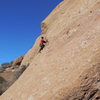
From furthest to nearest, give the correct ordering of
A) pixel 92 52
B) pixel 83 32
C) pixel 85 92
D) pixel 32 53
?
1. pixel 32 53
2. pixel 83 32
3. pixel 92 52
4. pixel 85 92

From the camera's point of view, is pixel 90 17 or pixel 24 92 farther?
pixel 90 17

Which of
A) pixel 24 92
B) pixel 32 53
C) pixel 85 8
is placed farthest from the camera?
pixel 32 53

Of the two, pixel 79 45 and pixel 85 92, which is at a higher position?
pixel 79 45

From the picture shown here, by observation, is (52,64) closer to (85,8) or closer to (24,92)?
(24,92)

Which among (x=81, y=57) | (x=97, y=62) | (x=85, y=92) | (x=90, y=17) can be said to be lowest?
(x=85, y=92)

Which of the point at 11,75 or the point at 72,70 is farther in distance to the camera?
the point at 11,75

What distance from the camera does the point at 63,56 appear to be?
1412 centimetres

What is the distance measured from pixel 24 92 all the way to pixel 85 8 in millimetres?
8887

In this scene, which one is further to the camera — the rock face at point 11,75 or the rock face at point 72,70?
the rock face at point 11,75

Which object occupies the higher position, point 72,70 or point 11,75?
point 11,75

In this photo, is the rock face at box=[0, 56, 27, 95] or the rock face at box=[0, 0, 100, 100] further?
the rock face at box=[0, 56, 27, 95]

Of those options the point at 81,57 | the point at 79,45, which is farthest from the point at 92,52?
the point at 79,45

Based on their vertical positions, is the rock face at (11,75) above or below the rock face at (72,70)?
above

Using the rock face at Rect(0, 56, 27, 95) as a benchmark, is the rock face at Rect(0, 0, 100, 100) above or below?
below
